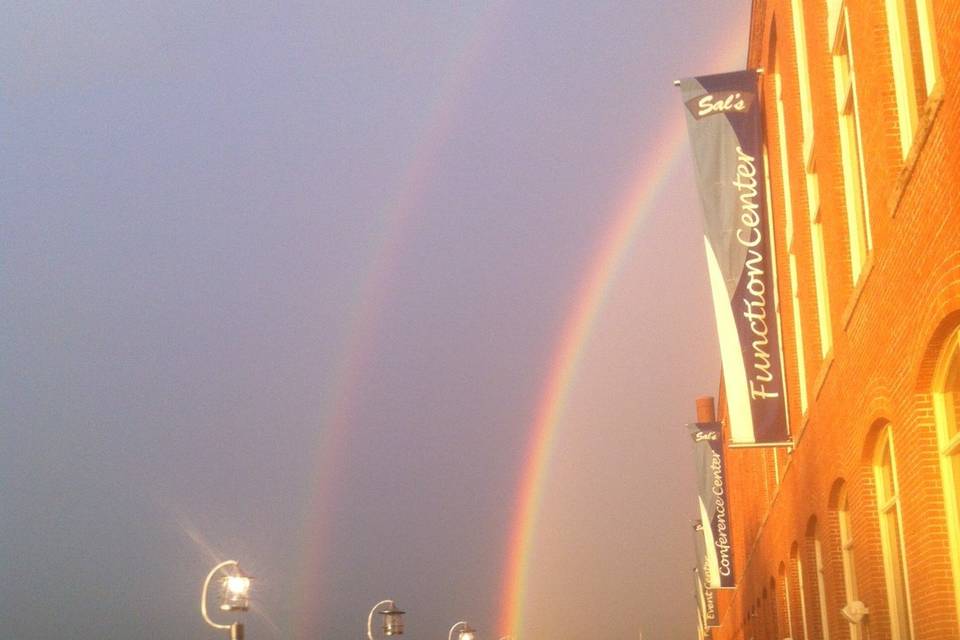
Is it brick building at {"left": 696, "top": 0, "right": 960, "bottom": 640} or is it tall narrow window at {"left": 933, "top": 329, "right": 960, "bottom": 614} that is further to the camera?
tall narrow window at {"left": 933, "top": 329, "right": 960, "bottom": 614}

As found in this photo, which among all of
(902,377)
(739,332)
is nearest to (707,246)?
(739,332)

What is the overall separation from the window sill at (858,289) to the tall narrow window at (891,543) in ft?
4.77

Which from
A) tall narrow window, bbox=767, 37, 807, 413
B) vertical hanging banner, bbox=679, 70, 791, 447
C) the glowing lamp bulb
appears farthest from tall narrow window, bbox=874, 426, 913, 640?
the glowing lamp bulb

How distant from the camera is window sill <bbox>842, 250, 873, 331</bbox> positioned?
13101 millimetres

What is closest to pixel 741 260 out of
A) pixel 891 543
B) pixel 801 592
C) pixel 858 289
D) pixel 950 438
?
pixel 858 289

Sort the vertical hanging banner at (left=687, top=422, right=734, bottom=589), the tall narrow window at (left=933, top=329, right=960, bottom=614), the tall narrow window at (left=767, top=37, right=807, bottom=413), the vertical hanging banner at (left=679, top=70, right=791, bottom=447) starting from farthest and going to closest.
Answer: the vertical hanging banner at (left=687, top=422, right=734, bottom=589) → the tall narrow window at (left=767, top=37, right=807, bottom=413) → the vertical hanging banner at (left=679, top=70, right=791, bottom=447) → the tall narrow window at (left=933, top=329, right=960, bottom=614)

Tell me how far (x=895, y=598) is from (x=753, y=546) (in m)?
20.4

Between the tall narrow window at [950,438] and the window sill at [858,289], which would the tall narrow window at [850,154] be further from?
the tall narrow window at [950,438]

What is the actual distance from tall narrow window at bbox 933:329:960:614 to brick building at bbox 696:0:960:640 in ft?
0.06

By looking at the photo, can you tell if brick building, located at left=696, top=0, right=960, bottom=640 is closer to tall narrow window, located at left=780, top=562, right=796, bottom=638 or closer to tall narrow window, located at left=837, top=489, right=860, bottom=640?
tall narrow window, located at left=837, top=489, right=860, bottom=640

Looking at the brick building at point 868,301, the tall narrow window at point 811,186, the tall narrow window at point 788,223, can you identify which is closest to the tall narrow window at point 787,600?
the brick building at point 868,301

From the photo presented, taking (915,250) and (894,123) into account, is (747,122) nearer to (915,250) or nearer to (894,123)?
(894,123)

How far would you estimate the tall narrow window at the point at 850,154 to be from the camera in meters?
14.6

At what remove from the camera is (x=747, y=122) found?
1906cm
